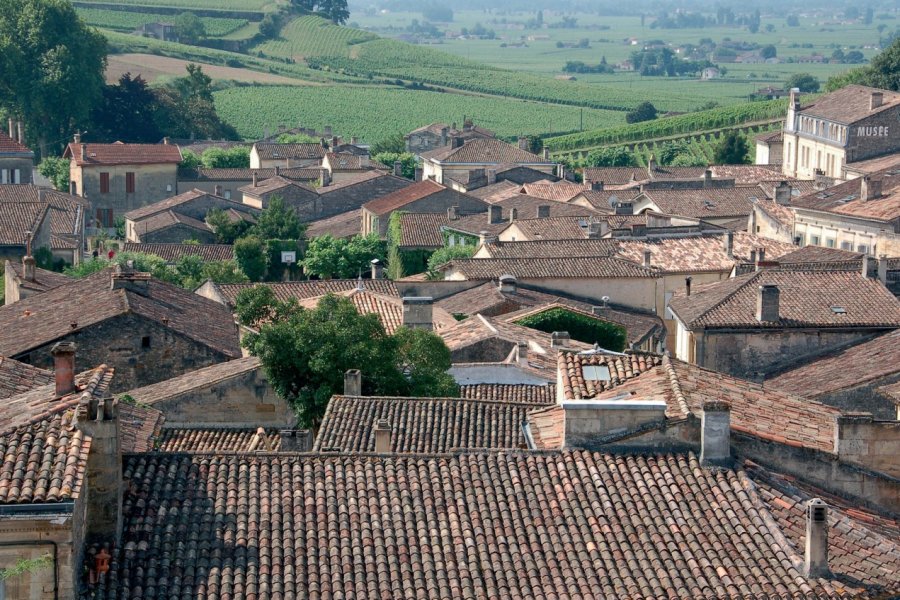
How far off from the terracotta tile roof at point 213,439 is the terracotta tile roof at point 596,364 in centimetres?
740

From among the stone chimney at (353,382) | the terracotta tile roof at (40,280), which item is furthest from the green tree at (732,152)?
the stone chimney at (353,382)

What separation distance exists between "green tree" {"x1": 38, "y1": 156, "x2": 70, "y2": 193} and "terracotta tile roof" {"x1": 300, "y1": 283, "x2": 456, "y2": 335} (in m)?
58.3

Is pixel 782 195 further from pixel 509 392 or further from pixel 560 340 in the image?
pixel 509 392

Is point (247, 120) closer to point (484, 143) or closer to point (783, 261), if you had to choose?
point (484, 143)

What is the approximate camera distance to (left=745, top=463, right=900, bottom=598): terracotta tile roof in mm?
17672

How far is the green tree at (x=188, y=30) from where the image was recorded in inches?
7662

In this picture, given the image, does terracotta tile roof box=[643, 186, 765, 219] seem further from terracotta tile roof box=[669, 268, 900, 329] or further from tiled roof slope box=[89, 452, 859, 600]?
tiled roof slope box=[89, 452, 859, 600]

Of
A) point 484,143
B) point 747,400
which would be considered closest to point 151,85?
point 484,143

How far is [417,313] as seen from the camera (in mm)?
40875

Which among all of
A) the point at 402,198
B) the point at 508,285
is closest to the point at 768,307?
the point at 508,285

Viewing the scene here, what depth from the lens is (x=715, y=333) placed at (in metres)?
41.0

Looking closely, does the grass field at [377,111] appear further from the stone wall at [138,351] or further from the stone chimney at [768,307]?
the stone wall at [138,351]

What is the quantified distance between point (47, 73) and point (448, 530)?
109m

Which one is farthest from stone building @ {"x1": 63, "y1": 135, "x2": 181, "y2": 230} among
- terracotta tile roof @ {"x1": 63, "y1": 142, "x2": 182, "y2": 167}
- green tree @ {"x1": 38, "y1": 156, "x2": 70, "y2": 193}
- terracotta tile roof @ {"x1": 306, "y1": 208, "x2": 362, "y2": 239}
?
terracotta tile roof @ {"x1": 306, "y1": 208, "x2": 362, "y2": 239}
